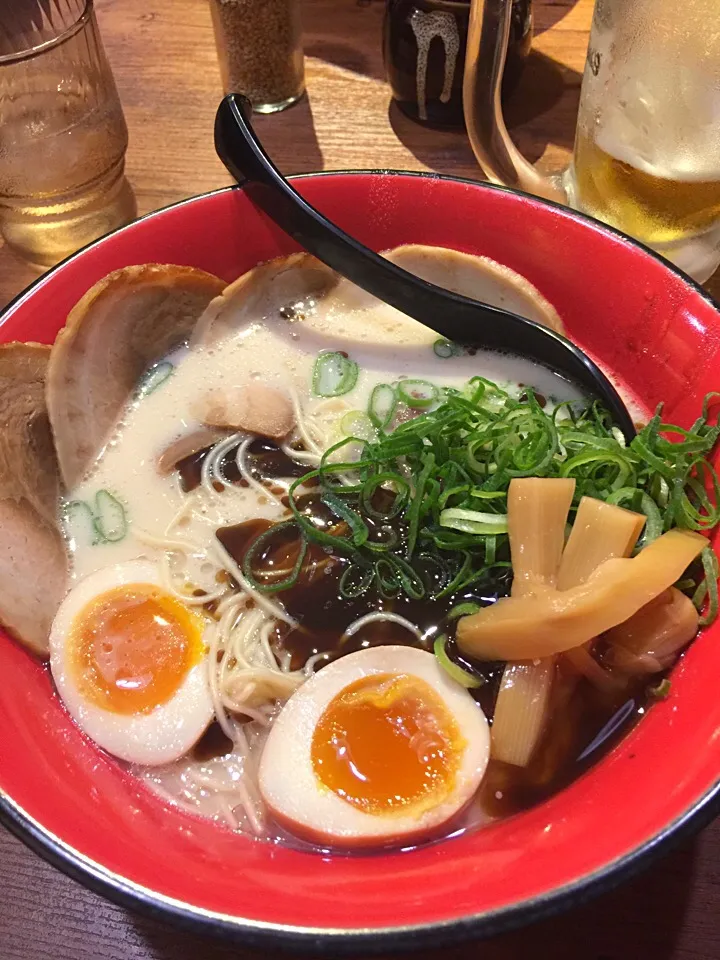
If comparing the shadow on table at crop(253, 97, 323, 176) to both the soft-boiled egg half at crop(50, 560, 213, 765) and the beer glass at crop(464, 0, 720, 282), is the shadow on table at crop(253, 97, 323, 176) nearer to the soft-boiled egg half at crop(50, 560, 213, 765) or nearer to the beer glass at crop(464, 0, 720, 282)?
the beer glass at crop(464, 0, 720, 282)

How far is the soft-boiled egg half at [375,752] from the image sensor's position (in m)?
0.88

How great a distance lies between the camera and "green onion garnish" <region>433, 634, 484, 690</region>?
0.97m

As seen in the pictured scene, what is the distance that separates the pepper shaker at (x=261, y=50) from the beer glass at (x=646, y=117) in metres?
0.60

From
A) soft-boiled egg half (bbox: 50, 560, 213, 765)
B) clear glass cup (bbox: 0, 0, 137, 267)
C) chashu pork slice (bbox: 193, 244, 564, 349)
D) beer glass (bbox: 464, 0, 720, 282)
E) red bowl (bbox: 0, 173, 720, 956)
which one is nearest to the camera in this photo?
red bowl (bbox: 0, 173, 720, 956)

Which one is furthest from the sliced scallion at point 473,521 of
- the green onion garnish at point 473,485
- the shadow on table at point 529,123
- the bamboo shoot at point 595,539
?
the shadow on table at point 529,123

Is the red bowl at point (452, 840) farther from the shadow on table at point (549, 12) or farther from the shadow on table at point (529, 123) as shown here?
the shadow on table at point (549, 12)

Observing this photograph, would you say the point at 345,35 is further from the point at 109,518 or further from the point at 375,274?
the point at 109,518

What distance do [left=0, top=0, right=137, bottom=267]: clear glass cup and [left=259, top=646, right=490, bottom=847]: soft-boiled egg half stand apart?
1172 millimetres

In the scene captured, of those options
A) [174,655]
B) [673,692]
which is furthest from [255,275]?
[673,692]

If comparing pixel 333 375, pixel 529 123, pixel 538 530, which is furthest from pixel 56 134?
pixel 538 530

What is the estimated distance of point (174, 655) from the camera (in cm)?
104

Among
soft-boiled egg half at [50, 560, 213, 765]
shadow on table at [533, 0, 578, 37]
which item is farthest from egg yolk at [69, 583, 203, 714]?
shadow on table at [533, 0, 578, 37]

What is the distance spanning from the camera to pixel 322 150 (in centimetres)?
184

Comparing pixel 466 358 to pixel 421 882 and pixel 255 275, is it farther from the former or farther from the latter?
pixel 421 882
